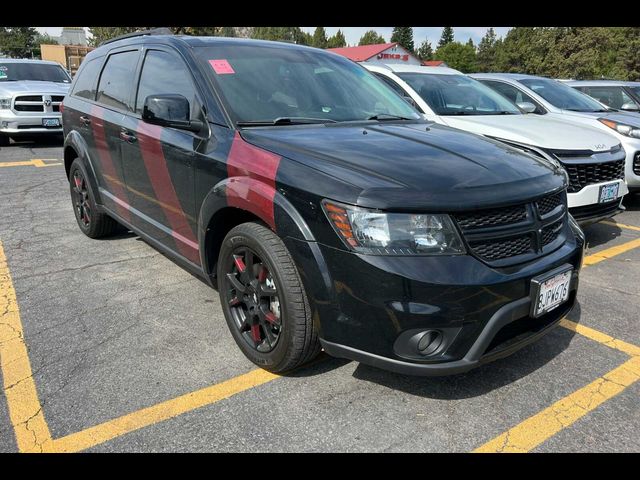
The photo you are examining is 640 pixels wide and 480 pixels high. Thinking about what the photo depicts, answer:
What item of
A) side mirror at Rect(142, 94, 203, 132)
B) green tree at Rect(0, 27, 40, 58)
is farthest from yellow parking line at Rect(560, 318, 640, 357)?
green tree at Rect(0, 27, 40, 58)

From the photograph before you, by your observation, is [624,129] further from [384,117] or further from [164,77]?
[164,77]

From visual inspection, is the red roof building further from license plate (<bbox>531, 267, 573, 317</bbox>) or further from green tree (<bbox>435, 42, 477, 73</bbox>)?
license plate (<bbox>531, 267, 573, 317</bbox>)

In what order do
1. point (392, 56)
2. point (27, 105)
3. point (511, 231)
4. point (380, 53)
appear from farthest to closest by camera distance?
point (392, 56), point (380, 53), point (27, 105), point (511, 231)

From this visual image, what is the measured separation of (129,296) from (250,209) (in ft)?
5.55

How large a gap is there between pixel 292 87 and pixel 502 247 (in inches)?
67.7

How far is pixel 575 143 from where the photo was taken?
4.92 metres

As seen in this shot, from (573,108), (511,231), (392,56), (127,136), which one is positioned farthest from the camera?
(392,56)

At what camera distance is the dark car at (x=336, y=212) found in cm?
220

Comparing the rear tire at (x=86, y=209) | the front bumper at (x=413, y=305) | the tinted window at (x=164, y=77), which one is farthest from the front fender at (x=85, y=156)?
the front bumper at (x=413, y=305)

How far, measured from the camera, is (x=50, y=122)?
11000mm

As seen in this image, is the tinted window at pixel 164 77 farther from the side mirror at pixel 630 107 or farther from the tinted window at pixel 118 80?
the side mirror at pixel 630 107

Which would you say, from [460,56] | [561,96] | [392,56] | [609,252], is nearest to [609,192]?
[609,252]
